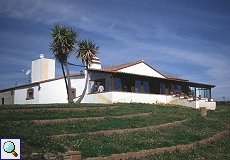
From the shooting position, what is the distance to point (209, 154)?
1722cm

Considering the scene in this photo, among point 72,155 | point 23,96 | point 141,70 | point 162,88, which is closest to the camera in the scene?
point 72,155

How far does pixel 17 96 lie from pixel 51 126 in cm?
2908

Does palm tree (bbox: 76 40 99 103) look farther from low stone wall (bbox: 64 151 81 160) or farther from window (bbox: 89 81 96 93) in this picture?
low stone wall (bbox: 64 151 81 160)

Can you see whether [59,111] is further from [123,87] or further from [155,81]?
[155,81]

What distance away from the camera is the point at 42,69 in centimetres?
4638

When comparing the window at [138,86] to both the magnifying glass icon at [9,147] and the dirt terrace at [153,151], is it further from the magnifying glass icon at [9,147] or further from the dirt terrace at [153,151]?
the magnifying glass icon at [9,147]

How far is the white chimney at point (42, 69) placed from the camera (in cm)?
4631

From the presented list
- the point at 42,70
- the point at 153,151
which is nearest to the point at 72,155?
the point at 153,151

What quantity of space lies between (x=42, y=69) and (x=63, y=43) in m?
10.7

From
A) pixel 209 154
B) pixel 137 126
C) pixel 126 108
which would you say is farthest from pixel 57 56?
pixel 209 154

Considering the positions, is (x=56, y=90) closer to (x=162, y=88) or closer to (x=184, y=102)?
(x=162, y=88)

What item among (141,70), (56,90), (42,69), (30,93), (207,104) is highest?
(42,69)

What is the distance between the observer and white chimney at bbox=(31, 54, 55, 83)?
46.3m

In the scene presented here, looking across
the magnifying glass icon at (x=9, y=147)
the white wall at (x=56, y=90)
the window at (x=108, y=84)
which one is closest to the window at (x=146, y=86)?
the window at (x=108, y=84)
